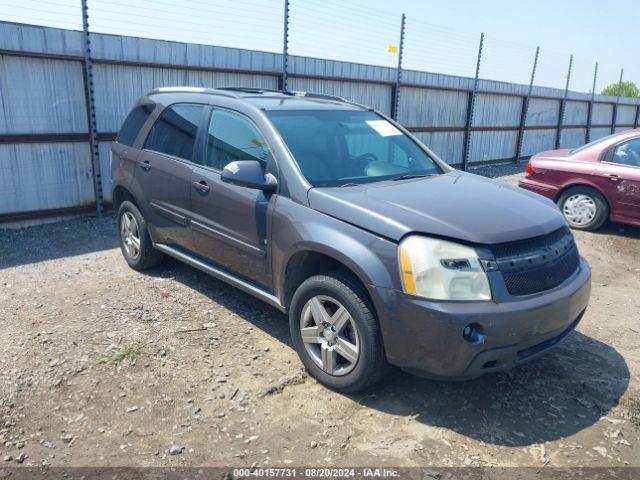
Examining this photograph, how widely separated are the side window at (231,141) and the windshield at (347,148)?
0.20m

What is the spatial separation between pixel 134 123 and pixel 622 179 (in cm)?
636

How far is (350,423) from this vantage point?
312 cm

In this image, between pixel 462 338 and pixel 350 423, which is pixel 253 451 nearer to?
pixel 350 423

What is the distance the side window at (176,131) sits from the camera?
14.9 ft

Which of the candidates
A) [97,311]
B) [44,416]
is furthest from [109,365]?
[97,311]

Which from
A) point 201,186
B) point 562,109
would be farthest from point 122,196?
point 562,109

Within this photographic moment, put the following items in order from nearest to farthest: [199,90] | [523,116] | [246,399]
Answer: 1. [246,399]
2. [199,90]
3. [523,116]

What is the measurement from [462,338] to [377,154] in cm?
187

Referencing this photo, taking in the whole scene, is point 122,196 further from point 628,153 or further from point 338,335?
point 628,153

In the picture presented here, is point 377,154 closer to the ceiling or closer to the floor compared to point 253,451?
closer to the ceiling

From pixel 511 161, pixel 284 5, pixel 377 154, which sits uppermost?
pixel 284 5

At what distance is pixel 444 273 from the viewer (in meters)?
2.88

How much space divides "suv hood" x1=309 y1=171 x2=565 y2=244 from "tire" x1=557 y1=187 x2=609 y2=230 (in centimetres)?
442

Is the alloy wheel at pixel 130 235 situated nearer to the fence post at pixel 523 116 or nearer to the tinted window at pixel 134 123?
the tinted window at pixel 134 123
